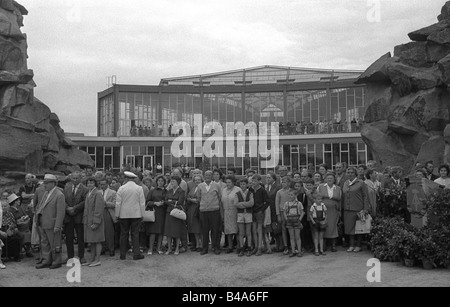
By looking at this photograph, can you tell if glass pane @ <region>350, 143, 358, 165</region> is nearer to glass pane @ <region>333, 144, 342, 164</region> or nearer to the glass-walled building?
the glass-walled building

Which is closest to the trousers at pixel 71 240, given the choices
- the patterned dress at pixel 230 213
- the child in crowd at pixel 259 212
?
the patterned dress at pixel 230 213

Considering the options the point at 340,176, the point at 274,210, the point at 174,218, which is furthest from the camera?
the point at 340,176

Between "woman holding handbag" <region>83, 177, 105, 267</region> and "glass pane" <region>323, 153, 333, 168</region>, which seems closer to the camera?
"woman holding handbag" <region>83, 177, 105, 267</region>

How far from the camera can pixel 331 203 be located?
8.97 metres

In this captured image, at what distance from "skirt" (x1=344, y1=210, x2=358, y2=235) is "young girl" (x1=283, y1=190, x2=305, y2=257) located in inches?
36.0

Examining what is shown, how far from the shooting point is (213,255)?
918 cm

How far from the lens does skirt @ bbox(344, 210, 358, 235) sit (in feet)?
29.3

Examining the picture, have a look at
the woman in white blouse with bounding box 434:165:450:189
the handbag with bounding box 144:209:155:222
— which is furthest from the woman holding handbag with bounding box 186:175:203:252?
the woman in white blouse with bounding box 434:165:450:189

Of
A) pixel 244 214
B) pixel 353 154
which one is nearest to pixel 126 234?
pixel 244 214

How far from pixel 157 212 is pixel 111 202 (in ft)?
3.18

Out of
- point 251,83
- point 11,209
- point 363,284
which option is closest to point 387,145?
point 363,284

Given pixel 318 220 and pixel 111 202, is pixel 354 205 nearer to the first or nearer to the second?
pixel 318 220

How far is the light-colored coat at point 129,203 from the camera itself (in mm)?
8742

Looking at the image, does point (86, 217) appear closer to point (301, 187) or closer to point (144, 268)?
point (144, 268)
